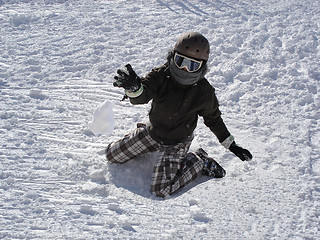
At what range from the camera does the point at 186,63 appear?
10.7 ft

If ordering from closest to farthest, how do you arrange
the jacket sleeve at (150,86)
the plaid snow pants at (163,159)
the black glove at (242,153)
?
the jacket sleeve at (150,86) → the plaid snow pants at (163,159) → the black glove at (242,153)

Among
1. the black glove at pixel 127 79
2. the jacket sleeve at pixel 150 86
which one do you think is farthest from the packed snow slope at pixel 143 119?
the black glove at pixel 127 79

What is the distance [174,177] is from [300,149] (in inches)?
54.6

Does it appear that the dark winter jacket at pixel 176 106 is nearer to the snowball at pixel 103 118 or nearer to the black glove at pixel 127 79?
the black glove at pixel 127 79

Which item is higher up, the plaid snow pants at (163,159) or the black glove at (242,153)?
the black glove at (242,153)

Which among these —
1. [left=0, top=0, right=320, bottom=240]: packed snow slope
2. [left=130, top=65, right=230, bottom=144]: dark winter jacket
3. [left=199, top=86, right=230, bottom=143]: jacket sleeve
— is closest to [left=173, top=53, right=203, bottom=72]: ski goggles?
[left=130, top=65, right=230, bottom=144]: dark winter jacket

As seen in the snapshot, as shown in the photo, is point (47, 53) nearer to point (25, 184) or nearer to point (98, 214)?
point (25, 184)

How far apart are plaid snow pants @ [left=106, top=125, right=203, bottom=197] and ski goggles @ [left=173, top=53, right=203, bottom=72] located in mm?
751

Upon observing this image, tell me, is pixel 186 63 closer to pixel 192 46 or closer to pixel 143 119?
pixel 192 46

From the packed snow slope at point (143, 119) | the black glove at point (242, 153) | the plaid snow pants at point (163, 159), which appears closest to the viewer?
the packed snow slope at point (143, 119)

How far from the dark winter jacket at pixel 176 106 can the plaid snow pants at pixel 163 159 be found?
107mm

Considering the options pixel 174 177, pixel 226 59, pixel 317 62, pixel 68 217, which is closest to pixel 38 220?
pixel 68 217

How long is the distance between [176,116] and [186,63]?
1.59ft

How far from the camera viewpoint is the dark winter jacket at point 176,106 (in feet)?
11.2
